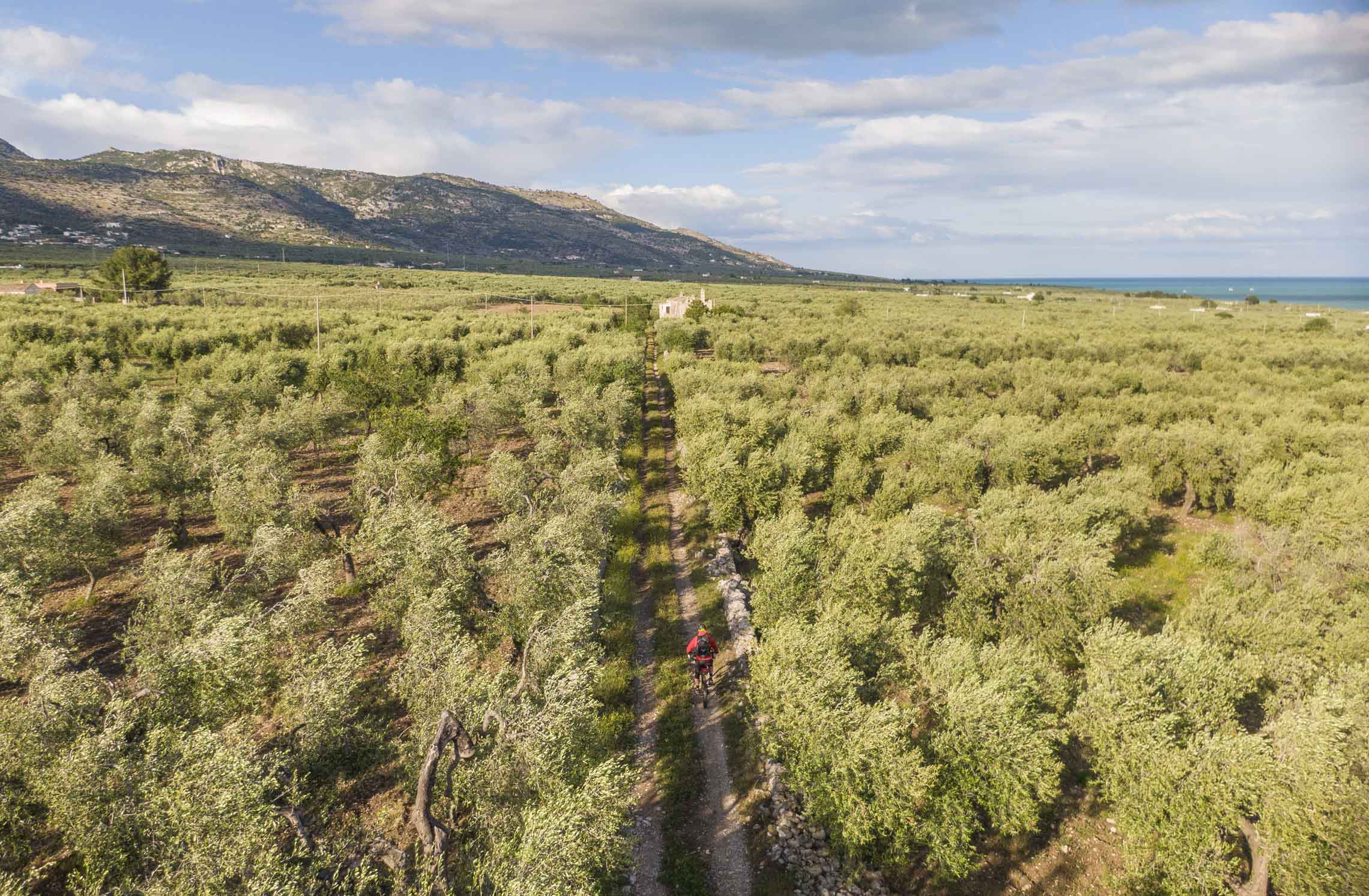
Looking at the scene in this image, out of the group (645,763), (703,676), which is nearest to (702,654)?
(703,676)

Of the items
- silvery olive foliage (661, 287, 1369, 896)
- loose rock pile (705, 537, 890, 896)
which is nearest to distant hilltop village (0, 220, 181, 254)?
silvery olive foliage (661, 287, 1369, 896)

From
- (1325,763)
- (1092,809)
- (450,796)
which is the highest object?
(1325,763)

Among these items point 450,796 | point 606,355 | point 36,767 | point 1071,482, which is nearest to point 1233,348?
point 1071,482

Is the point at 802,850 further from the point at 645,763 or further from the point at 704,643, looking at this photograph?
the point at 704,643

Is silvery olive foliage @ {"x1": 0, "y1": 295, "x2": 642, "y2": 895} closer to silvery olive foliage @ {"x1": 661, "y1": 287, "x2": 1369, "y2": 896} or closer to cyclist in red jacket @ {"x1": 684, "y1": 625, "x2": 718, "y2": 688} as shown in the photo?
cyclist in red jacket @ {"x1": 684, "y1": 625, "x2": 718, "y2": 688}

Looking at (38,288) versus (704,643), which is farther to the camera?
(38,288)

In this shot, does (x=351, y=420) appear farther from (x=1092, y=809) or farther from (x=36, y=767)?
(x=1092, y=809)

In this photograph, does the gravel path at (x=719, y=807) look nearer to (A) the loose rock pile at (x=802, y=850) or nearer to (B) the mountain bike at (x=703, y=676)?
(B) the mountain bike at (x=703, y=676)
